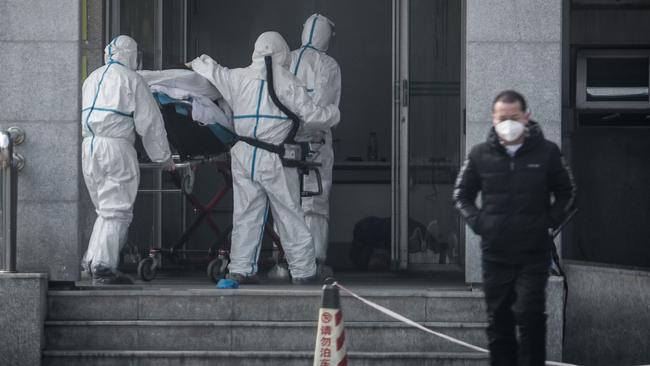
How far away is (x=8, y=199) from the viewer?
10.6m

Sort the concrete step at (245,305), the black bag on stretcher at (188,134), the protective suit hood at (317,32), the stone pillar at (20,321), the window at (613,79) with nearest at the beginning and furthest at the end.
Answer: the stone pillar at (20,321) < the concrete step at (245,305) < the black bag on stretcher at (188,134) < the protective suit hood at (317,32) < the window at (613,79)

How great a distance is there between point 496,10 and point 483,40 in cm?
24

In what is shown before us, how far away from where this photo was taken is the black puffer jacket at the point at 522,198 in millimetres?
8422

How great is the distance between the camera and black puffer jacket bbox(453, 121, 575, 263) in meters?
8.42

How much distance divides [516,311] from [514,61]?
9.36 feet

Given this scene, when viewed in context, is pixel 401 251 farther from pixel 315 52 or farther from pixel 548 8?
pixel 548 8

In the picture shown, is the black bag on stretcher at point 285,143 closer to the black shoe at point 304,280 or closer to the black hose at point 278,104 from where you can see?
the black hose at point 278,104

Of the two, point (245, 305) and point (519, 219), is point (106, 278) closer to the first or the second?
point (245, 305)

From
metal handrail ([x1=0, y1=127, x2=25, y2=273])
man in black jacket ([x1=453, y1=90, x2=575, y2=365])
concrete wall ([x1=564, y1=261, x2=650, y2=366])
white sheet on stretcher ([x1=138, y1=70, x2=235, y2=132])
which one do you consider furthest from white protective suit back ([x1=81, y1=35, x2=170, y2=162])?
man in black jacket ([x1=453, y1=90, x2=575, y2=365])

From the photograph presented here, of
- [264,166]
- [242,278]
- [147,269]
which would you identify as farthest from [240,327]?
[147,269]

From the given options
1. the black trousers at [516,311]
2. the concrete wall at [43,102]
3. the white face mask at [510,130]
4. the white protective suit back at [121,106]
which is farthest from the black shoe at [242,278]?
the white face mask at [510,130]

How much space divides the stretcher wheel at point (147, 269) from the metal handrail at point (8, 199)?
5.66ft

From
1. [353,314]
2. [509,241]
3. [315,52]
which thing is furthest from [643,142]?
[509,241]

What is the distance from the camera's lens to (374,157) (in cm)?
1566
